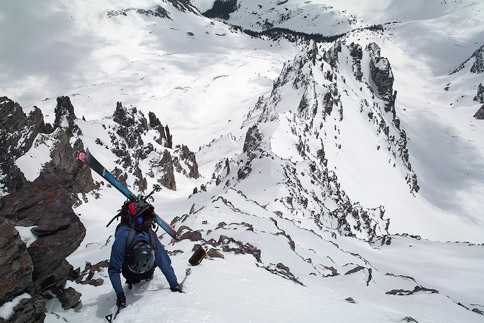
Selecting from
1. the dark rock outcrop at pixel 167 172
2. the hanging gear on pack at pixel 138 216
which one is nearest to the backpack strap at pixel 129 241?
the hanging gear on pack at pixel 138 216

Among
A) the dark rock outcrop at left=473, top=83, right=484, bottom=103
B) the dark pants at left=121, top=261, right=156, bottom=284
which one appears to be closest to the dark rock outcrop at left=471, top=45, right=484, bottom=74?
the dark rock outcrop at left=473, top=83, right=484, bottom=103

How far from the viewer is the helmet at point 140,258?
5660mm

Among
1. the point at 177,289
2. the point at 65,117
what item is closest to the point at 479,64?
the point at 65,117

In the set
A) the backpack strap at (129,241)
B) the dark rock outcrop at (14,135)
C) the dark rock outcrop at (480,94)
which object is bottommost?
the dark rock outcrop at (14,135)

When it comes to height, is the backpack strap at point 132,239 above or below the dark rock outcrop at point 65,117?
above

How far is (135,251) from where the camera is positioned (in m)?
5.66

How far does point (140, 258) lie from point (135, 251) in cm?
16

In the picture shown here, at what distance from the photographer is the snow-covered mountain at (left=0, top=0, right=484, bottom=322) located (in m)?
8.02

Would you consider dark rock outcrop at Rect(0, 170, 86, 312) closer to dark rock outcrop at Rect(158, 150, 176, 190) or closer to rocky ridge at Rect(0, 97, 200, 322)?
rocky ridge at Rect(0, 97, 200, 322)

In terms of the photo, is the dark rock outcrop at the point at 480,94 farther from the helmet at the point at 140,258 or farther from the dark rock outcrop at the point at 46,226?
the dark rock outcrop at the point at 46,226

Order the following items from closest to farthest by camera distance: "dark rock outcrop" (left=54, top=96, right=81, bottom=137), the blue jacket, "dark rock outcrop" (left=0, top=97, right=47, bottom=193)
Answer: the blue jacket → "dark rock outcrop" (left=0, top=97, right=47, bottom=193) → "dark rock outcrop" (left=54, top=96, right=81, bottom=137)

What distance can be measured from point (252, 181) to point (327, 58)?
83.7 m

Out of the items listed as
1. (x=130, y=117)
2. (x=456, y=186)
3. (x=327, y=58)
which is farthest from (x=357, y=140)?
(x=130, y=117)

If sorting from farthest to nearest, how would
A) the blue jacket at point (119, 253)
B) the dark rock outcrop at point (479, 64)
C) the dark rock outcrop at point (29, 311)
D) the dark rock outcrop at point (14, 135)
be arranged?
the dark rock outcrop at point (479, 64), the dark rock outcrop at point (14, 135), the blue jacket at point (119, 253), the dark rock outcrop at point (29, 311)
